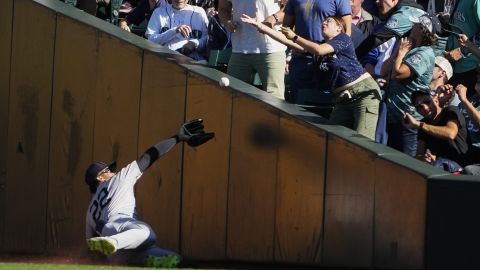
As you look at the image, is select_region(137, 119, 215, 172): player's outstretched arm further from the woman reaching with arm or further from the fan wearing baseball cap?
the fan wearing baseball cap

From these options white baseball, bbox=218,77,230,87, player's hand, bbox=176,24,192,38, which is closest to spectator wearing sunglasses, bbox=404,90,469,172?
white baseball, bbox=218,77,230,87

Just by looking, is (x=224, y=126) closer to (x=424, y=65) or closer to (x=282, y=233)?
(x=282, y=233)

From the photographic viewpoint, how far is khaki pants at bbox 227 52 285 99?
10.7 m

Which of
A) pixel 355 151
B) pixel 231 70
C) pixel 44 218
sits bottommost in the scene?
pixel 44 218

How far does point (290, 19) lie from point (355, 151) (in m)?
1.98

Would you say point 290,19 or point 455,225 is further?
point 290,19

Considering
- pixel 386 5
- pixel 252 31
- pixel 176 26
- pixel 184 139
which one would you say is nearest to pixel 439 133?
pixel 386 5

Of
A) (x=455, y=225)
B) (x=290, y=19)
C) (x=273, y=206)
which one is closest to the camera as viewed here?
(x=455, y=225)

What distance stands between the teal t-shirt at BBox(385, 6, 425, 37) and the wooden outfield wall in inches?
54.1

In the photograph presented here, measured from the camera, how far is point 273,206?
1025 centimetres

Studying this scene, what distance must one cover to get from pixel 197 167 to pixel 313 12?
6.28ft

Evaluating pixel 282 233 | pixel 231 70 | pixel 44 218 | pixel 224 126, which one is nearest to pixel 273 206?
pixel 282 233

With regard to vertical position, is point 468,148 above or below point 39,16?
below

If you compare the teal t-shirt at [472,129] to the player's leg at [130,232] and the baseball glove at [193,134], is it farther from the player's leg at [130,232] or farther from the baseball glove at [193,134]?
the player's leg at [130,232]
